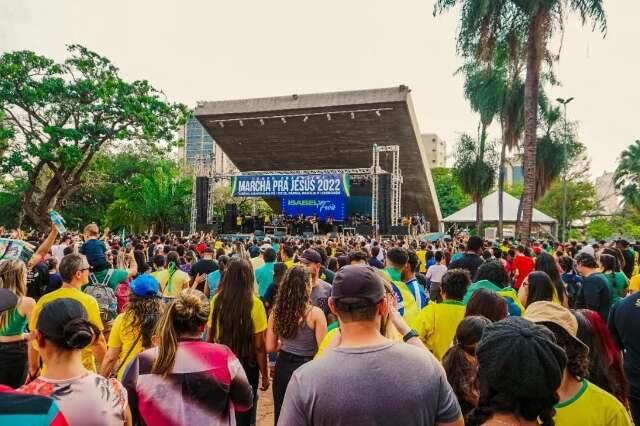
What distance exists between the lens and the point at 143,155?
119ft

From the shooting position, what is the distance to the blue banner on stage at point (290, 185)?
24480 mm

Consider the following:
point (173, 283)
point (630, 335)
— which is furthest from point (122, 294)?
point (630, 335)

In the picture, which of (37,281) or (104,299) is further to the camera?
(37,281)

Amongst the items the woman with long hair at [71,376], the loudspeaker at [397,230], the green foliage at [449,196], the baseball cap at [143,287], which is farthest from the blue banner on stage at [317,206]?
the green foliage at [449,196]

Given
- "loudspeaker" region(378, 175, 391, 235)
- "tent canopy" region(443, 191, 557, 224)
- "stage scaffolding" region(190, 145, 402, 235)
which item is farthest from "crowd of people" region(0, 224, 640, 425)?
"tent canopy" region(443, 191, 557, 224)

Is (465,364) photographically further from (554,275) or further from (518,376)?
(554,275)

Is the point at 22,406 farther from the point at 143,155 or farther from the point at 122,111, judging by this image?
the point at 143,155

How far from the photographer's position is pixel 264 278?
18.7 ft

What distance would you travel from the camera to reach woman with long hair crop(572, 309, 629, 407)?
105 inches

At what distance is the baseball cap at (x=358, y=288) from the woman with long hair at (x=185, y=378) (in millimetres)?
816

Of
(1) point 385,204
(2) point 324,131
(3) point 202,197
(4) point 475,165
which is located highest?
(2) point 324,131

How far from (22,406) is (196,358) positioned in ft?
3.03

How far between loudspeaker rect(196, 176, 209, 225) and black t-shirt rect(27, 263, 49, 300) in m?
21.1

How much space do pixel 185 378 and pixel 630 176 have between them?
136ft
